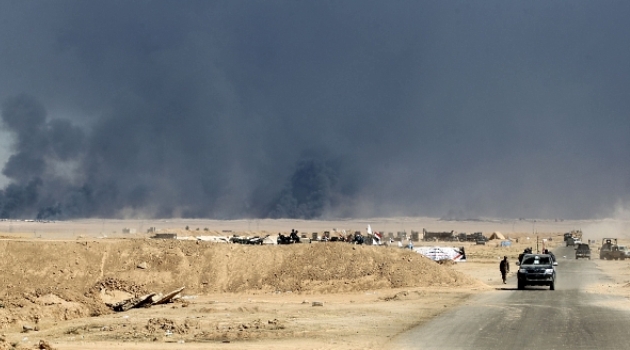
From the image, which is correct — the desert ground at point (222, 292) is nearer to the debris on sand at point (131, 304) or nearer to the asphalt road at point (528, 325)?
the debris on sand at point (131, 304)

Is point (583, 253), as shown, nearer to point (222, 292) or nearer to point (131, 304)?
point (222, 292)

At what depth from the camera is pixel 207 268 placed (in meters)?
52.4

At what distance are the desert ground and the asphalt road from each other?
54.9 inches

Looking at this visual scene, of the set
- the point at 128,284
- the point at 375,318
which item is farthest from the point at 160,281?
the point at 375,318

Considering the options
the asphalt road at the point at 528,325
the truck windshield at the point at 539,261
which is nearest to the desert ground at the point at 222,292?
the asphalt road at the point at 528,325

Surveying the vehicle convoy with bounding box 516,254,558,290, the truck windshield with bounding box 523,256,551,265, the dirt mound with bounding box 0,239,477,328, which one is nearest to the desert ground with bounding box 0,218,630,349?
the dirt mound with bounding box 0,239,477,328

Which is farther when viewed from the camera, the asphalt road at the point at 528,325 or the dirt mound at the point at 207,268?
the dirt mound at the point at 207,268

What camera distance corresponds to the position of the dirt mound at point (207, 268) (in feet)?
161

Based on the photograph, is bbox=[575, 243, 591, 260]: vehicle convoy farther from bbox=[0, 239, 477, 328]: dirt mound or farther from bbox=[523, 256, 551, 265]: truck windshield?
bbox=[523, 256, 551, 265]: truck windshield

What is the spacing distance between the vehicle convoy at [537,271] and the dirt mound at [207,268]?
486cm

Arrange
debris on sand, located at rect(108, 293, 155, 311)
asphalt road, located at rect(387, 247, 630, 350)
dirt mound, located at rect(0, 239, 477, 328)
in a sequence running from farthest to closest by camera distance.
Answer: dirt mound, located at rect(0, 239, 477, 328) → debris on sand, located at rect(108, 293, 155, 311) → asphalt road, located at rect(387, 247, 630, 350)

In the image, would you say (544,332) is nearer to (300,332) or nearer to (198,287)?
(300,332)

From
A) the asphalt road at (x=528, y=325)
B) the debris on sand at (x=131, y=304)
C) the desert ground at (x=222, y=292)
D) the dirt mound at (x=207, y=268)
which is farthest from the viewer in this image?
the dirt mound at (x=207, y=268)

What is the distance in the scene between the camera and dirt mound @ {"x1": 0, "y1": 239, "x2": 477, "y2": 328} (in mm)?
49000
